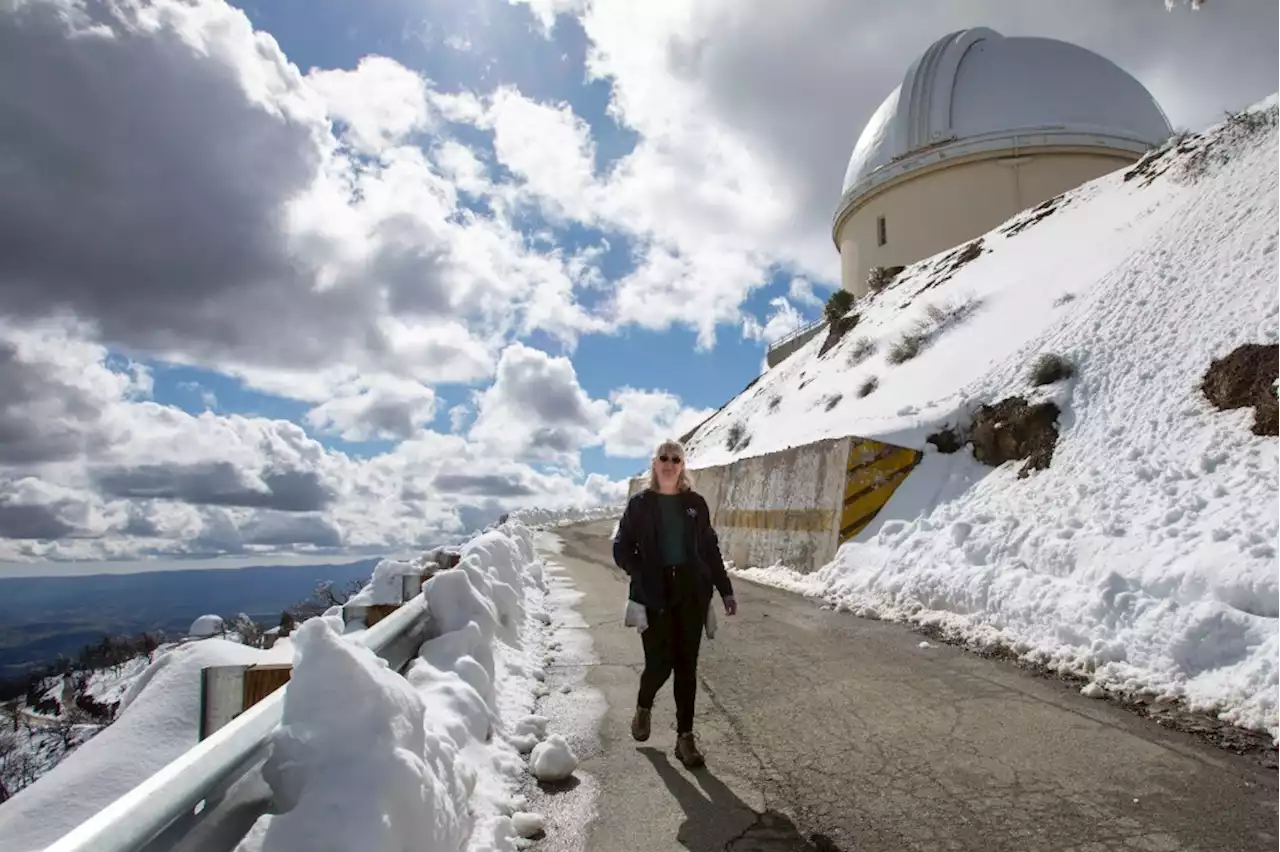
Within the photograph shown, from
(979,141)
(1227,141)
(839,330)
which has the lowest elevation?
(839,330)

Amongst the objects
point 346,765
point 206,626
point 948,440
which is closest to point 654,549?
point 346,765

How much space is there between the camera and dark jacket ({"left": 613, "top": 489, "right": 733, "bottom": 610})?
472cm

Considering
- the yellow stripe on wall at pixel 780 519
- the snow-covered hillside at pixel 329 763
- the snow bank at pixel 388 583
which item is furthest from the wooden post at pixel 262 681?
the yellow stripe on wall at pixel 780 519

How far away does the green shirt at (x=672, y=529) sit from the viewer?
477cm

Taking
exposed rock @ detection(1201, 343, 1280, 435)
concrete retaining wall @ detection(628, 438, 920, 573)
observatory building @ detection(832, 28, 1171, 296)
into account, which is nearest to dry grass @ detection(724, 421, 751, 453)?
concrete retaining wall @ detection(628, 438, 920, 573)

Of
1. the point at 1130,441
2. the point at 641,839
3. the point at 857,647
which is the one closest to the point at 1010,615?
the point at 857,647

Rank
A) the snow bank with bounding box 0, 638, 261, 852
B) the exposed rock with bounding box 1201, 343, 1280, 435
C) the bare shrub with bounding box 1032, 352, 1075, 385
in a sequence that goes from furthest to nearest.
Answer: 1. the bare shrub with bounding box 1032, 352, 1075, 385
2. the exposed rock with bounding box 1201, 343, 1280, 435
3. the snow bank with bounding box 0, 638, 261, 852

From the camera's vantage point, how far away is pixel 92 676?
82.8 ft

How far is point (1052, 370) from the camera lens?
10.9 m

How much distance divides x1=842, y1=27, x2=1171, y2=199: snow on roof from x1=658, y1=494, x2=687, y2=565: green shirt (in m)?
28.6

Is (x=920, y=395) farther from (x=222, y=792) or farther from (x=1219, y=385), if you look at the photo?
(x=222, y=792)

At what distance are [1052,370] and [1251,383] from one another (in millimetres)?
3080

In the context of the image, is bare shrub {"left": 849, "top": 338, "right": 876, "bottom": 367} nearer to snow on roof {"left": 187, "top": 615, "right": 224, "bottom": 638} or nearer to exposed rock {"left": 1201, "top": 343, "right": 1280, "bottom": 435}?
exposed rock {"left": 1201, "top": 343, "right": 1280, "bottom": 435}

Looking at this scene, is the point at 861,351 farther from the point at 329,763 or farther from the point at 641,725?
the point at 329,763
